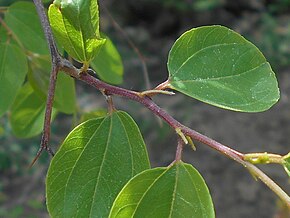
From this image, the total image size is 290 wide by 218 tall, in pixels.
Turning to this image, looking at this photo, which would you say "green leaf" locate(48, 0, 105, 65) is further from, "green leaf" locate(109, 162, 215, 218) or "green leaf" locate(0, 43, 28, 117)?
"green leaf" locate(0, 43, 28, 117)

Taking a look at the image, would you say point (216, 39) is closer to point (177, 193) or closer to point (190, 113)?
point (177, 193)

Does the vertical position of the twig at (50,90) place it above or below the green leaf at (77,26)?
below

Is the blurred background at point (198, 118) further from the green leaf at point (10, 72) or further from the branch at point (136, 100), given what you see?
the branch at point (136, 100)

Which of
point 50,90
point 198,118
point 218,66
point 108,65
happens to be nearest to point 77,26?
point 50,90

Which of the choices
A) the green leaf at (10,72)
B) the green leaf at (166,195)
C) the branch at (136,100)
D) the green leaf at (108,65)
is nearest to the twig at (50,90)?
the branch at (136,100)

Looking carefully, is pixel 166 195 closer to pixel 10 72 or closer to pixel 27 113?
pixel 10 72

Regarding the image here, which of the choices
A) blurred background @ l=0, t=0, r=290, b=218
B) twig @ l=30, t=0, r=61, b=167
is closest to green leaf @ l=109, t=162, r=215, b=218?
twig @ l=30, t=0, r=61, b=167

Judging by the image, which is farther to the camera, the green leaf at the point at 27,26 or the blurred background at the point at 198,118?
the blurred background at the point at 198,118
